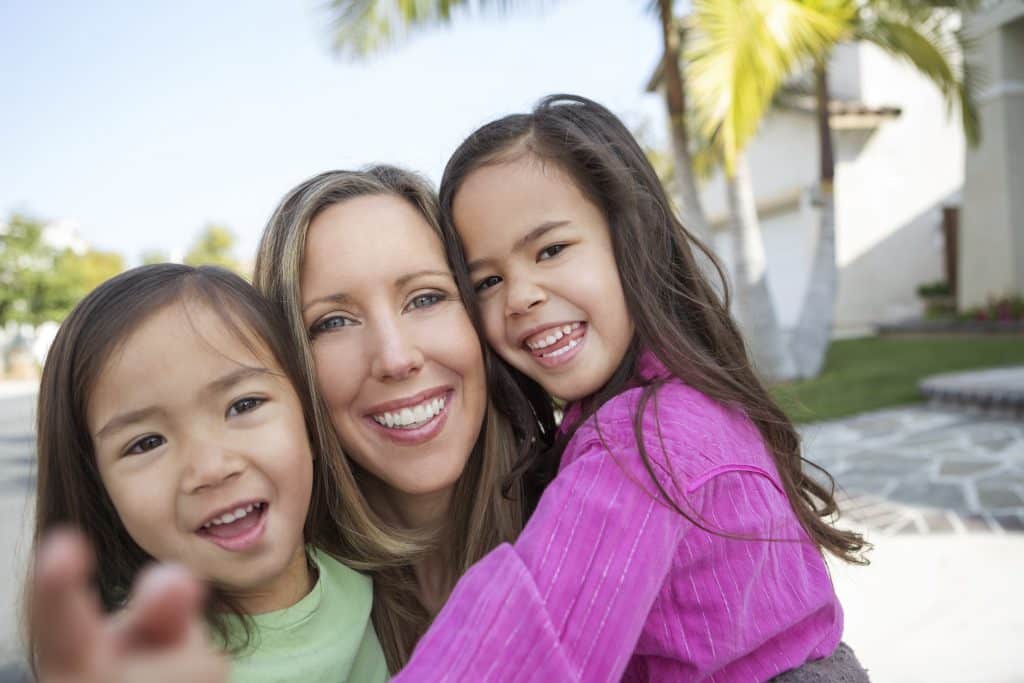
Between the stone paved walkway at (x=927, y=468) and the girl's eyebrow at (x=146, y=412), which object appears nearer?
the girl's eyebrow at (x=146, y=412)

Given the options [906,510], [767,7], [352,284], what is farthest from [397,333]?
[767,7]

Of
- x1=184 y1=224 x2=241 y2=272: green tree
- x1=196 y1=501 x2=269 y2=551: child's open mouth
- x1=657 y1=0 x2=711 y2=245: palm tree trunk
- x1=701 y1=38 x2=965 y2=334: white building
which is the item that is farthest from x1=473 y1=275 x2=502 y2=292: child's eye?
x1=184 y1=224 x2=241 y2=272: green tree

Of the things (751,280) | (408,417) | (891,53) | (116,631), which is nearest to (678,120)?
(751,280)

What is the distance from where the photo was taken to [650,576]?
107 centimetres

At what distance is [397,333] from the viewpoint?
4.99ft

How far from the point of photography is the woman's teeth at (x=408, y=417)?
1.55m

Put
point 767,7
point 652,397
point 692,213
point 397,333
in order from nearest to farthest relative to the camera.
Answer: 1. point 652,397
2. point 397,333
3. point 767,7
4. point 692,213

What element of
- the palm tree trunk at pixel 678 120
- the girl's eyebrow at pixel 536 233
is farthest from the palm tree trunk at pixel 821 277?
the girl's eyebrow at pixel 536 233

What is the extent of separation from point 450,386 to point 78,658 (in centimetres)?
116

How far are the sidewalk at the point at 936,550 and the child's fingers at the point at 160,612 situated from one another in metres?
2.77

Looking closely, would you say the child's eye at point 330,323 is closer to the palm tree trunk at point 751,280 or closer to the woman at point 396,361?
the woman at point 396,361

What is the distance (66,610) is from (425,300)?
3.92 feet

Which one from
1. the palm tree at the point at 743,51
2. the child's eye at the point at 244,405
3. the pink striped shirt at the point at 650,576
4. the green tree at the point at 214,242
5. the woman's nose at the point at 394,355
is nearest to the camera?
the pink striped shirt at the point at 650,576

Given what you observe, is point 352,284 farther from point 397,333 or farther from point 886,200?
point 886,200
